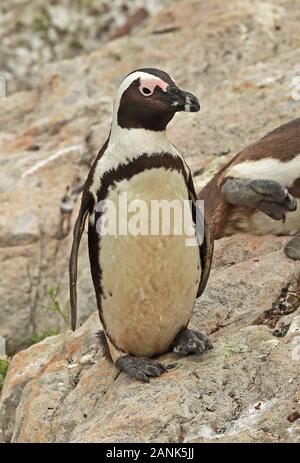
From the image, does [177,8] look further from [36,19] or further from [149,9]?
[36,19]

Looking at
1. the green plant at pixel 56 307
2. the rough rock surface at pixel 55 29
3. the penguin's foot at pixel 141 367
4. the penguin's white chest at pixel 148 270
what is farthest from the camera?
the rough rock surface at pixel 55 29

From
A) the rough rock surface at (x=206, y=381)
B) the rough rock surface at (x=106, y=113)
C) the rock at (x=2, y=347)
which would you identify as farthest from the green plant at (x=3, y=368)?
the rough rock surface at (x=206, y=381)

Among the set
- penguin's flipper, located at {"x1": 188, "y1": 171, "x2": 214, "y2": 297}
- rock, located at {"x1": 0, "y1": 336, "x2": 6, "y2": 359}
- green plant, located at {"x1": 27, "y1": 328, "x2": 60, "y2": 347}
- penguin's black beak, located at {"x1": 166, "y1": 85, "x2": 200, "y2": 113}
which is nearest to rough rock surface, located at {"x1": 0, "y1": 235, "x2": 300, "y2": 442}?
penguin's flipper, located at {"x1": 188, "y1": 171, "x2": 214, "y2": 297}

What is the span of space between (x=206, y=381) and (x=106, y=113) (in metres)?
5.29

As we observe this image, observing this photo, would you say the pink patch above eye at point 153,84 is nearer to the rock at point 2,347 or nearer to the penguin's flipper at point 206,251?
the penguin's flipper at point 206,251

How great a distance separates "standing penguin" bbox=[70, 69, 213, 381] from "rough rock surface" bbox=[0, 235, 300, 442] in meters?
0.18

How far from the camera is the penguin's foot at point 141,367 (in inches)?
187

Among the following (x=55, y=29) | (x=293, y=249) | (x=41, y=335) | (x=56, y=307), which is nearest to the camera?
(x=293, y=249)

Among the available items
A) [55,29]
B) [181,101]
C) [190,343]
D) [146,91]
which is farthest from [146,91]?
[55,29]

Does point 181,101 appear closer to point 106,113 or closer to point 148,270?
point 148,270

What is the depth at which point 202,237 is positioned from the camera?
4.98m

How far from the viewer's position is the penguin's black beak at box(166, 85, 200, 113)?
4457 mm

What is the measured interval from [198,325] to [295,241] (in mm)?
982
